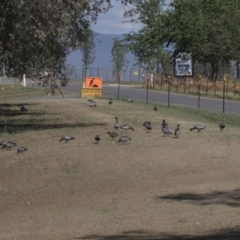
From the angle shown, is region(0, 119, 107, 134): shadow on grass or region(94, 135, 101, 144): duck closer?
region(94, 135, 101, 144): duck

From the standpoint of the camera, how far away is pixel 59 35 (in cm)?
2305

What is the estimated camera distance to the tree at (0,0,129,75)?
20641 mm

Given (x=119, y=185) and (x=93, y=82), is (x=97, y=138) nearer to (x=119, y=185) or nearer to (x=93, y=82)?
(x=119, y=185)

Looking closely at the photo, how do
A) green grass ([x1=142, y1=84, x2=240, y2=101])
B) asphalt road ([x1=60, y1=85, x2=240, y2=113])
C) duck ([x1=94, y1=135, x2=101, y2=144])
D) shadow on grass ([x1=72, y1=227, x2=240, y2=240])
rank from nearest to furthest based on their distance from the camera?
1. shadow on grass ([x1=72, y1=227, x2=240, y2=240])
2. duck ([x1=94, y1=135, x2=101, y2=144])
3. asphalt road ([x1=60, y1=85, x2=240, y2=113])
4. green grass ([x1=142, y1=84, x2=240, y2=101])

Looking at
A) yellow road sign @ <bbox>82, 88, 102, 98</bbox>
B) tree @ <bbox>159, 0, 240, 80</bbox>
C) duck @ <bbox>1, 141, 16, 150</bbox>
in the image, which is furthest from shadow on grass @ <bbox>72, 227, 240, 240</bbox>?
tree @ <bbox>159, 0, 240, 80</bbox>

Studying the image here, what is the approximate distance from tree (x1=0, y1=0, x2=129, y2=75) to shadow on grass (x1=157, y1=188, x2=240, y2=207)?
891 cm

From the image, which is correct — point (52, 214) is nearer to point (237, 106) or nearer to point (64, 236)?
point (64, 236)

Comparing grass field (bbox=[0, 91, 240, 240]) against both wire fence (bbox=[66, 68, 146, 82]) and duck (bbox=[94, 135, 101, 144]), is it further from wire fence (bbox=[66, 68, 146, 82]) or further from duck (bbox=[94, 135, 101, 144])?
wire fence (bbox=[66, 68, 146, 82])

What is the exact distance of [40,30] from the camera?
2138 centimetres

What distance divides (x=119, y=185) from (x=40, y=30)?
321 inches

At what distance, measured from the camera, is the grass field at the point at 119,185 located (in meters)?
11.0

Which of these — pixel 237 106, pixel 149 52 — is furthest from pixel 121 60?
pixel 237 106

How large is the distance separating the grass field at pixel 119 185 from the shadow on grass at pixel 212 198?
0.02 m

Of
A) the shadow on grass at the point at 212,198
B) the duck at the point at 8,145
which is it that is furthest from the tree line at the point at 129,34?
the shadow on grass at the point at 212,198
